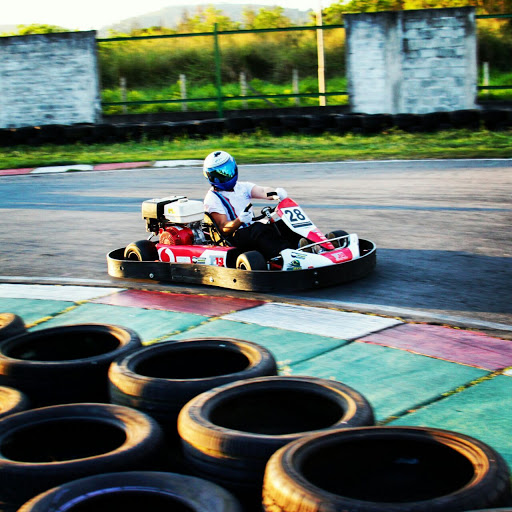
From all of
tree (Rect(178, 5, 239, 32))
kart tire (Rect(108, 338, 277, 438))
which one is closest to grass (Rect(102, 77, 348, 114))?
tree (Rect(178, 5, 239, 32))

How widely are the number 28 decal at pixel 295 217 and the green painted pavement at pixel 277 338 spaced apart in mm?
1261

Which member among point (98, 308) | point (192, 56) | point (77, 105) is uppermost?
point (192, 56)

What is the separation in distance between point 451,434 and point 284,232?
3.98 metres

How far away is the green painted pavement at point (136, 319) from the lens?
5.66m

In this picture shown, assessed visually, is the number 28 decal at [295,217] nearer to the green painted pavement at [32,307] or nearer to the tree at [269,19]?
the green painted pavement at [32,307]

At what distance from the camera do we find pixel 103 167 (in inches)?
576

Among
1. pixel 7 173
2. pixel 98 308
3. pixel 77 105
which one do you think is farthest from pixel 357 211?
pixel 77 105

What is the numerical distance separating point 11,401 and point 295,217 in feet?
11.4

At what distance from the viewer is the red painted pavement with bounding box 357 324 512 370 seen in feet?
15.6

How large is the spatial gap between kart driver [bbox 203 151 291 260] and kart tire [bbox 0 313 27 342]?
84.9 inches

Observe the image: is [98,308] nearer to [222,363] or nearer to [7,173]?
[222,363]

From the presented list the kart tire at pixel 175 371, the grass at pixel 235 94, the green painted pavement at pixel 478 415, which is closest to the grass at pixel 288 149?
the grass at pixel 235 94

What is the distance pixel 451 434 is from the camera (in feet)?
9.50

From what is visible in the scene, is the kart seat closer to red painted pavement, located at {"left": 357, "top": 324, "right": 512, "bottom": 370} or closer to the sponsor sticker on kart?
the sponsor sticker on kart
